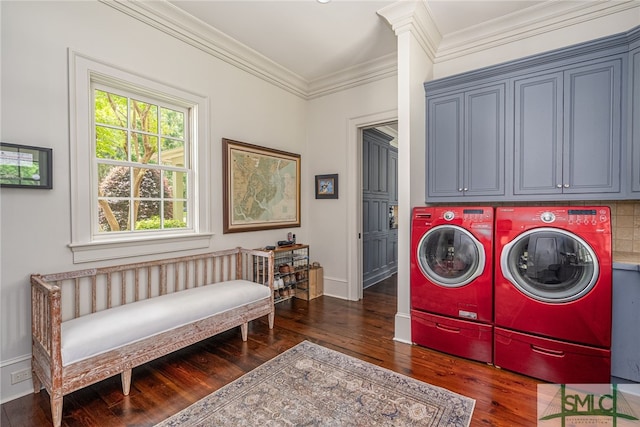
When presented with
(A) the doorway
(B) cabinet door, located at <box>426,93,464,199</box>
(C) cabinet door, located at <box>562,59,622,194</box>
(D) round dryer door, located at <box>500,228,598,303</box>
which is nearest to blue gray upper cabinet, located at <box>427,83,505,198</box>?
(B) cabinet door, located at <box>426,93,464,199</box>

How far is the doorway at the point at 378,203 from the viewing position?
4543 mm

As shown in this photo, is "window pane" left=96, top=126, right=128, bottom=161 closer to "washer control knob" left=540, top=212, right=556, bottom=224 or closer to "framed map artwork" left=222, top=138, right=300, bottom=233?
"framed map artwork" left=222, top=138, right=300, bottom=233

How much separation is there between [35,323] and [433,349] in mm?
2972

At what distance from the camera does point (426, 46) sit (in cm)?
302

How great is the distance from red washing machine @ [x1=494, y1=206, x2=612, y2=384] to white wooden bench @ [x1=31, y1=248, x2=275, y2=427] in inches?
82.3

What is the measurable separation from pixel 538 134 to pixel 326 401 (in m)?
2.62

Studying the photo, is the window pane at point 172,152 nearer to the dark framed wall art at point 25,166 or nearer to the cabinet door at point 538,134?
the dark framed wall art at point 25,166

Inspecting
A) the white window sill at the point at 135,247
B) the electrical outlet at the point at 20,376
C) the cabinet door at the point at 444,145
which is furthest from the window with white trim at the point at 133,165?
the cabinet door at the point at 444,145

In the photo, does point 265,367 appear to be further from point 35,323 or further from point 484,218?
point 484,218

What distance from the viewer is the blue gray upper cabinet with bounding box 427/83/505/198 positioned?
2.58 metres

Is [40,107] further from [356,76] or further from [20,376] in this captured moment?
[356,76]

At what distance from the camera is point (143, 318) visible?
6.65 ft

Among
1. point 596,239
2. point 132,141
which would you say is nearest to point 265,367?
point 132,141

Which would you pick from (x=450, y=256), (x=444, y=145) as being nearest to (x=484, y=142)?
(x=444, y=145)
